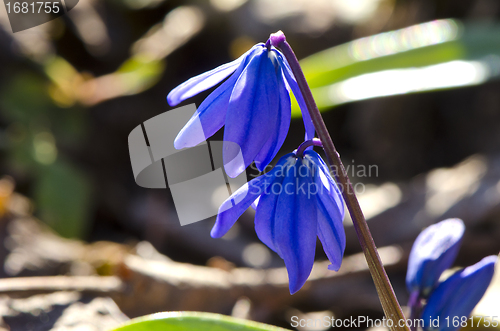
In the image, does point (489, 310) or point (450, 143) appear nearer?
point (489, 310)

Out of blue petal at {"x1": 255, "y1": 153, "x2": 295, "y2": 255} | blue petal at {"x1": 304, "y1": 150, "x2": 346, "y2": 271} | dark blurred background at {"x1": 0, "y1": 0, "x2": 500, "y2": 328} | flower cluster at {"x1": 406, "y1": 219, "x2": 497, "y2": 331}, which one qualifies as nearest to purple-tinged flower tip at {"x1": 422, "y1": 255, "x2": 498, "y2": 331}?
flower cluster at {"x1": 406, "y1": 219, "x2": 497, "y2": 331}

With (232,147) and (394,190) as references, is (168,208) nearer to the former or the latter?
(394,190)

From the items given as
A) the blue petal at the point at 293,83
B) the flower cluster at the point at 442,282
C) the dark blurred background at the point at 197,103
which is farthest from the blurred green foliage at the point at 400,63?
the blue petal at the point at 293,83

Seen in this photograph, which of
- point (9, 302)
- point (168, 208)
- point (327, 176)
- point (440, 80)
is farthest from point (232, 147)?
point (168, 208)

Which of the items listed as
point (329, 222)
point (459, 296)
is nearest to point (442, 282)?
point (459, 296)

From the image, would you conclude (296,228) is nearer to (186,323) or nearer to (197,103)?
(186,323)

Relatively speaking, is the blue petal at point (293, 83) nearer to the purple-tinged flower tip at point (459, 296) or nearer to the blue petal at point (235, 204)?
the blue petal at point (235, 204)
